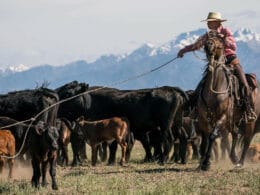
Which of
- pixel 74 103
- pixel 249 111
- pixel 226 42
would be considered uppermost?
pixel 226 42

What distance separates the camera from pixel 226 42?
1373 centimetres

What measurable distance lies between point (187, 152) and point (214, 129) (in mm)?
4990

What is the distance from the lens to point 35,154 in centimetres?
1190

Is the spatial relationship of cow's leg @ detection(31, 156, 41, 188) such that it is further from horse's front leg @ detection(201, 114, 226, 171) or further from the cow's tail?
the cow's tail

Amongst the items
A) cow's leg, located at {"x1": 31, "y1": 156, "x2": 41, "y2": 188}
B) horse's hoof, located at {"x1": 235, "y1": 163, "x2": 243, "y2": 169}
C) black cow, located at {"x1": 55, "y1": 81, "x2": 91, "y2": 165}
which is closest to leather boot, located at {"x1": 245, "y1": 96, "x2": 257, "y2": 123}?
horse's hoof, located at {"x1": 235, "y1": 163, "x2": 243, "y2": 169}

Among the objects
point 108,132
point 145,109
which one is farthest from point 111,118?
point 145,109

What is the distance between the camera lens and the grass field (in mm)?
10930

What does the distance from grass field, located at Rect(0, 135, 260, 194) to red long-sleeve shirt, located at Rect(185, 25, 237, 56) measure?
2.57 m

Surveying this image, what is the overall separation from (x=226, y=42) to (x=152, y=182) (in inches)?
142

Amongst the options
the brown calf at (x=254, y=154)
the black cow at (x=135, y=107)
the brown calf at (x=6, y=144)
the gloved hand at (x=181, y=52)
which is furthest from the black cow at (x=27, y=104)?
the brown calf at (x=254, y=154)

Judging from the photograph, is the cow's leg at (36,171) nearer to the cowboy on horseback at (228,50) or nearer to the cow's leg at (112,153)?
the cowboy on horseback at (228,50)

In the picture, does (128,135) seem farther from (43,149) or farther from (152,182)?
(43,149)

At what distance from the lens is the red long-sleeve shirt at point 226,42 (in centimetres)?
1348

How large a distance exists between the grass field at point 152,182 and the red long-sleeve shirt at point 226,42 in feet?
8.44
